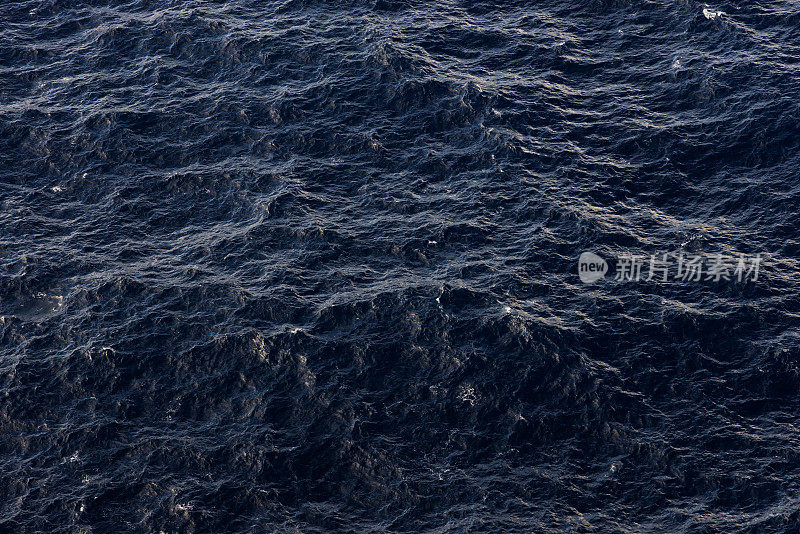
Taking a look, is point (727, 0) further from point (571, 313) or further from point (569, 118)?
point (571, 313)

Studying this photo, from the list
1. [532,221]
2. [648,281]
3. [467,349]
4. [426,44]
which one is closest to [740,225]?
[648,281]

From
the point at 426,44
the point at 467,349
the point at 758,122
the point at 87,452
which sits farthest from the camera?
the point at 426,44

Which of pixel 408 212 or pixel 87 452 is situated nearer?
pixel 87 452

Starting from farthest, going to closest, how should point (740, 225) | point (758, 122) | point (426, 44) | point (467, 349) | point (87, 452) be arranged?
point (426, 44) < point (758, 122) < point (740, 225) < point (467, 349) < point (87, 452)

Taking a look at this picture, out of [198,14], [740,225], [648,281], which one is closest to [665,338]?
[648,281]

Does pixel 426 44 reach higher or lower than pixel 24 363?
higher

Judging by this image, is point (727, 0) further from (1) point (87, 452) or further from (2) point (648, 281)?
(1) point (87, 452)

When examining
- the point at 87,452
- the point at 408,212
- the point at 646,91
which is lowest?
the point at 87,452
